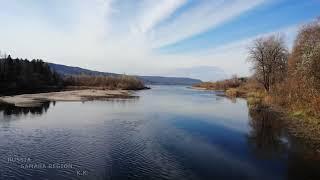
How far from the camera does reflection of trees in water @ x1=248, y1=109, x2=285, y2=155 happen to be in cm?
2155

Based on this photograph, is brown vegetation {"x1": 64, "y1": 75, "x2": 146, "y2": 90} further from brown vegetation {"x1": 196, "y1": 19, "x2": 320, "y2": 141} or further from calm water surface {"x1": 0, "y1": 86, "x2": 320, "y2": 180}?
calm water surface {"x1": 0, "y1": 86, "x2": 320, "y2": 180}

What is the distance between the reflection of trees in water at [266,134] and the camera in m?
21.6

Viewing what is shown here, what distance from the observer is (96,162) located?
16.7m

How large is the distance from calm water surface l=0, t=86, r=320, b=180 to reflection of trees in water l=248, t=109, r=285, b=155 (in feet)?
0.20

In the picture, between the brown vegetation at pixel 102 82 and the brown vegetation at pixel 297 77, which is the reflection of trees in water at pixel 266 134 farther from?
the brown vegetation at pixel 102 82

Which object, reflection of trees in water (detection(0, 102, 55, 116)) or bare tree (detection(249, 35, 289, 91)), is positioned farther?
bare tree (detection(249, 35, 289, 91))

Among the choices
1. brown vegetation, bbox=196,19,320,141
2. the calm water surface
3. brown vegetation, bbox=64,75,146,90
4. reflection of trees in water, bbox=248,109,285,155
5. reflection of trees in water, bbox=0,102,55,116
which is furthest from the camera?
brown vegetation, bbox=64,75,146,90

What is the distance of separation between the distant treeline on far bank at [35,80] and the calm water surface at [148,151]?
175 feet

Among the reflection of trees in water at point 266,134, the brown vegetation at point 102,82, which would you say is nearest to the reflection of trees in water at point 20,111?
the reflection of trees in water at point 266,134

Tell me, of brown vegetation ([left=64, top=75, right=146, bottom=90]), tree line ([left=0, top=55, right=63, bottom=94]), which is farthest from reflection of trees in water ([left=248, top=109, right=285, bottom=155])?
brown vegetation ([left=64, top=75, right=146, bottom=90])

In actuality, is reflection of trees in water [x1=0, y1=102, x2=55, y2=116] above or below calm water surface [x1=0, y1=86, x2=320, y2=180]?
above

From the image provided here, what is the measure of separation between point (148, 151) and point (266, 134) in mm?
11669

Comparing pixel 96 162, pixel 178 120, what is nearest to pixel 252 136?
pixel 178 120

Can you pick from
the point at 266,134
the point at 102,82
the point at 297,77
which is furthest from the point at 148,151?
the point at 102,82
